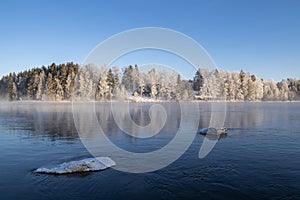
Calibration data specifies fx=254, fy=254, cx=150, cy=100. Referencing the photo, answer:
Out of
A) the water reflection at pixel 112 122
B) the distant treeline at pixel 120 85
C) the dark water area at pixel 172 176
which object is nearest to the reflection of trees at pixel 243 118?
the water reflection at pixel 112 122

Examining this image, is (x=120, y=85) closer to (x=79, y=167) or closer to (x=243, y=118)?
(x=243, y=118)

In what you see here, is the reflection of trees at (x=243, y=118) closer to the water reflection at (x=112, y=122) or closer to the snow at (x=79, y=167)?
the water reflection at (x=112, y=122)

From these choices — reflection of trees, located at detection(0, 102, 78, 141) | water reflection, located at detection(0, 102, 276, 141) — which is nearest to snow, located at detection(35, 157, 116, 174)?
water reflection, located at detection(0, 102, 276, 141)

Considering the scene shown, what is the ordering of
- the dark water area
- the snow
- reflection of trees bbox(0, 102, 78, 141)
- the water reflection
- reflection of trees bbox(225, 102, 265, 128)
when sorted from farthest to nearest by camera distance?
reflection of trees bbox(225, 102, 265, 128) → the water reflection → reflection of trees bbox(0, 102, 78, 141) → the snow → the dark water area

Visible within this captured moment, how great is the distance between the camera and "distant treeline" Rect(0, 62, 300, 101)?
124812 mm

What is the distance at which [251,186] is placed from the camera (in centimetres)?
1305

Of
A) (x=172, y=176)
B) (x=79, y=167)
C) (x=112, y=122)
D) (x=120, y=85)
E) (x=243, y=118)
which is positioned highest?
(x=120, y=85)

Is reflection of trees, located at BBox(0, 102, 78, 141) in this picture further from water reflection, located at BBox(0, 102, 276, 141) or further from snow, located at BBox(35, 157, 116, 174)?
snow, located at BBox(35, 157, 116, 174)

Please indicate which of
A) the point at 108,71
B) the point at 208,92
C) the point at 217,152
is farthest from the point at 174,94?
the point at 217,152

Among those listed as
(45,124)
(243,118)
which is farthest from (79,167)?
(243,118)

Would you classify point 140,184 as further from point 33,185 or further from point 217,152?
point 217,152

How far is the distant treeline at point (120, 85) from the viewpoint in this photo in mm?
124812

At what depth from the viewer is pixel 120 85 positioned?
139750 mm

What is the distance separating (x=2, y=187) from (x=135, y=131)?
19.7 meters
